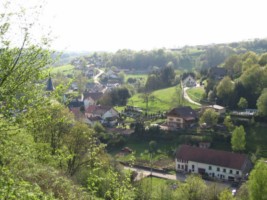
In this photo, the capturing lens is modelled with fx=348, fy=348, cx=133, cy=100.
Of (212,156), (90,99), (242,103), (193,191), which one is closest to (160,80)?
(90,99)

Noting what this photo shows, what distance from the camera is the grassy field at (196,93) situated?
68.8 meters

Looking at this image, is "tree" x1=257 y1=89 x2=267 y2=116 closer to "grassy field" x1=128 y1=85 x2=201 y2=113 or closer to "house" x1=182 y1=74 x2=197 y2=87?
"grassy field" x1=128 y1=85 x2=201 y2=113

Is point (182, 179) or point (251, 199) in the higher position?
point (251, 199)

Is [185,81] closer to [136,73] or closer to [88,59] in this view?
[136,73]

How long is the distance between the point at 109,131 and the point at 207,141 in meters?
15.6

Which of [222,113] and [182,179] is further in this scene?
[222,113]

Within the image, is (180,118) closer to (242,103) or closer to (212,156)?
(242,103)

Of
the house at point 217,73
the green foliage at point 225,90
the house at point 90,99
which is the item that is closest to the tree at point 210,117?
the green foliage at point 225,90

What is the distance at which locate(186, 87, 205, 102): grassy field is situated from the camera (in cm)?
6875

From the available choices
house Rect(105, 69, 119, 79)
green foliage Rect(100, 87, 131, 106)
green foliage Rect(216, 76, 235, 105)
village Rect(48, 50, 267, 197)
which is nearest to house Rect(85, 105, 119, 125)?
village Rect(48, 50, 267, 197)

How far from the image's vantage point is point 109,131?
5441 cm

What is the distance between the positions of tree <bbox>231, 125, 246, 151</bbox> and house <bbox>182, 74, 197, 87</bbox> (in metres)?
38.3

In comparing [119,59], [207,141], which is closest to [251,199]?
[207,141]

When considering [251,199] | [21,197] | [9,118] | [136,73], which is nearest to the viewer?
[21,197]
